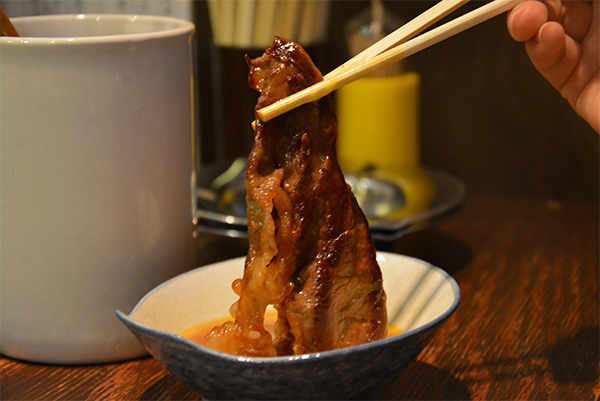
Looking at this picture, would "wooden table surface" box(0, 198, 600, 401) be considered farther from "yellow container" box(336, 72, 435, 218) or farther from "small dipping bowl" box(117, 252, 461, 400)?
"yellow container" box(336, 72, 435, 218)

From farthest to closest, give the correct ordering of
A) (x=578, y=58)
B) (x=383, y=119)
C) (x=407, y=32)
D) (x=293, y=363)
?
(x=383, y=119)
(x=578, y=58)
(x=407, y=32)
(x=293, y=363)

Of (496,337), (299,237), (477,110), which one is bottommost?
(496,337)

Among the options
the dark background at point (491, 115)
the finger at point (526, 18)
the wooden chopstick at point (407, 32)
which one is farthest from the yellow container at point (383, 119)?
the wooden chopstick at point (407, 32)

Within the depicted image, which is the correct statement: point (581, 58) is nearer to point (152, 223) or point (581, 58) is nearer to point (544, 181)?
point (152, 223)

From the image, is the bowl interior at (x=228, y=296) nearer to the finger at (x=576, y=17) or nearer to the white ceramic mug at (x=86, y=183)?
the white ceramic mug at (x=86, y=183)

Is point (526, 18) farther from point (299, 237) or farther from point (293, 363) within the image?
point (293, 363)

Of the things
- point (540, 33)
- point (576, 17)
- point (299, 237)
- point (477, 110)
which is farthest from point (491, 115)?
point (299, 237)

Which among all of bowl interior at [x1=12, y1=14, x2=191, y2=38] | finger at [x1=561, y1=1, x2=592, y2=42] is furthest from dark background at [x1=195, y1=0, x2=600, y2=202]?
bowl interior at [x1=12, y1=14, x2=191, y2=38]
